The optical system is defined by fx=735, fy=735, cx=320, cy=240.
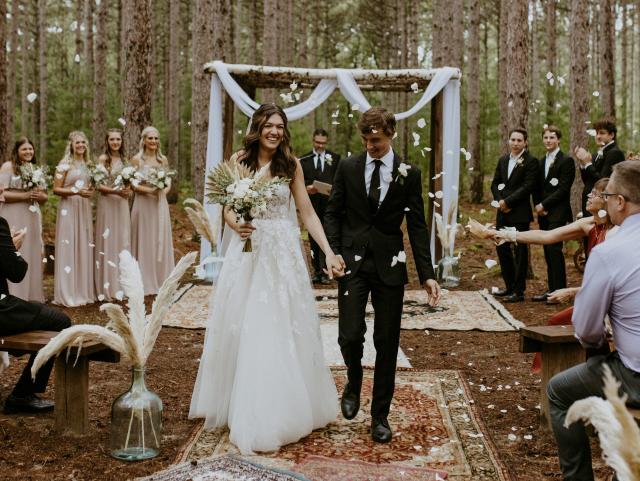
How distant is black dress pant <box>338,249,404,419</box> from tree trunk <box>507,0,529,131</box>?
8202 millimetres

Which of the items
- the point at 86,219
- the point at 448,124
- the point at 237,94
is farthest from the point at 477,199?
the point at 86,219

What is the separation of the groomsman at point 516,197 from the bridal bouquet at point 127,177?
192 inches

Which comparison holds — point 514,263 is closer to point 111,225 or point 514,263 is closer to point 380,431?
point 111,225

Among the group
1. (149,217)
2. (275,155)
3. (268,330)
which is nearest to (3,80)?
(149,217)

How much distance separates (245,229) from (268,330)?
→ 2.19 ft

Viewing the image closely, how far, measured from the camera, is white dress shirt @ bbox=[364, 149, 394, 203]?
461 cm

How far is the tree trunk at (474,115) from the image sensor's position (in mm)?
19844

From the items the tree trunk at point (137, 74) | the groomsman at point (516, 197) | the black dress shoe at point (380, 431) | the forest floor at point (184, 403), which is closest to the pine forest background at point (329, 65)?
the tree trunk at point (137, 74)

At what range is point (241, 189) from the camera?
460cm

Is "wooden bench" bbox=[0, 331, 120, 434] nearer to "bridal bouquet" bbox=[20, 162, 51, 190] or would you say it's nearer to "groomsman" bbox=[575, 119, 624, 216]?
"bridal bouquet" bbox=[20, 162, 51, 190]

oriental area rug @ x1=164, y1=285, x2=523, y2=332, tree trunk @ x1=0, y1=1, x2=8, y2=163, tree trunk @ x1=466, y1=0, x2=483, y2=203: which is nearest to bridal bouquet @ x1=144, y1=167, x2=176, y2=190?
oriental area rug @ x1=164, y1=285, x2=523, y2=332

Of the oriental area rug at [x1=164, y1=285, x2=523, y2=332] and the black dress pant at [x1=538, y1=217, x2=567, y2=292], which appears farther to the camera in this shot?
the black dress pant at [x1=538, y1=217, x2=567, y2=292]

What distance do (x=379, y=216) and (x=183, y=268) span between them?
126 centimetres

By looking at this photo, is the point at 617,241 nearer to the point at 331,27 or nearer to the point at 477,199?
the point at 477,199
